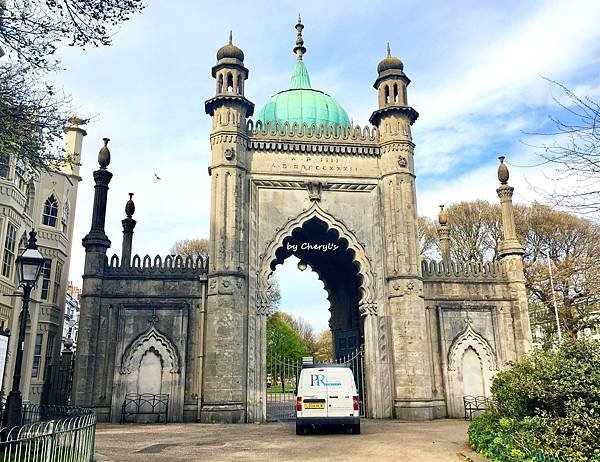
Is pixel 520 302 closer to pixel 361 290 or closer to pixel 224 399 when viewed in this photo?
pixel 361 290

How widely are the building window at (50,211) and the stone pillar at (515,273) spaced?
20234mm

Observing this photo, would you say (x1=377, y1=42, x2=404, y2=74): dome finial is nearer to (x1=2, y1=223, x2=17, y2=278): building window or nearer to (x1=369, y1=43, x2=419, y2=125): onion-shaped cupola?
(x1=369, y1=43, x2=419, y2=125): onion-shaped cupola

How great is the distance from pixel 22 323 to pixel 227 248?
10.3 metres

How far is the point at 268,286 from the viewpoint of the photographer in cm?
2025

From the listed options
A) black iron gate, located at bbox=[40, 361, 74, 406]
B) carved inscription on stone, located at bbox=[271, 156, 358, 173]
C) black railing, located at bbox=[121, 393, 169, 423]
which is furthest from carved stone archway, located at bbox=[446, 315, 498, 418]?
black iron gate, located at bbox=[40, 361, 74, 406]

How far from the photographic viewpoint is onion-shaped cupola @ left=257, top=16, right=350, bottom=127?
2400cm

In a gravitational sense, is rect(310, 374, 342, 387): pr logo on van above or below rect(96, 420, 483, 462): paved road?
above

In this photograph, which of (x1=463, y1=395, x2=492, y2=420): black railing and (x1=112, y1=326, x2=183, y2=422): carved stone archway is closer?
(x1=112, y1=326, x2=183, y2=422): carved stone archway

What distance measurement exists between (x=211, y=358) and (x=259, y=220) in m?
5.66

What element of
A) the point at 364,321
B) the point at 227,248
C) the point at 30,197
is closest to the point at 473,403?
the point at 364,321

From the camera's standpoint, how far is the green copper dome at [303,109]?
78.8ft

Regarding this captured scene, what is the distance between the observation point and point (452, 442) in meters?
12.7

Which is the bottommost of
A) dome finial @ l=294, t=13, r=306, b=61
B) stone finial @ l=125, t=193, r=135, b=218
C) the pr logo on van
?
the pr logo on van

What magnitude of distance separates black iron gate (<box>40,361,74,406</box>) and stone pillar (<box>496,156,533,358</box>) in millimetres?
18060
